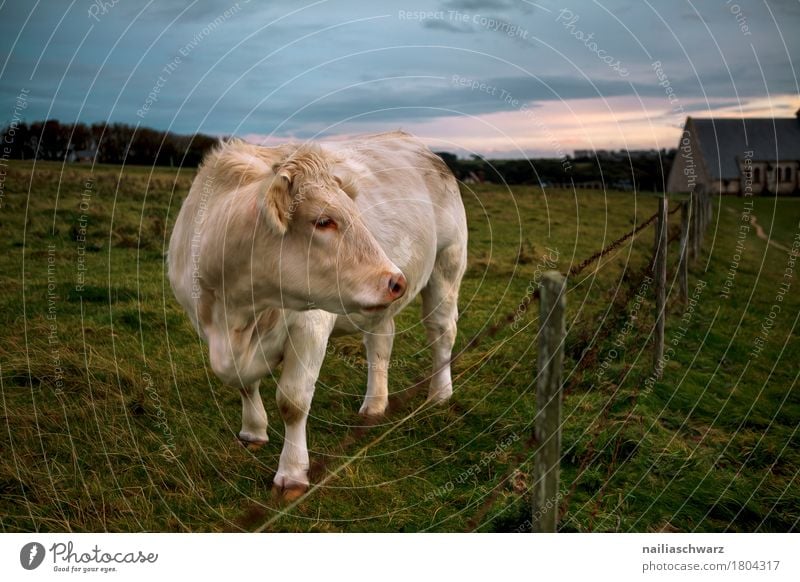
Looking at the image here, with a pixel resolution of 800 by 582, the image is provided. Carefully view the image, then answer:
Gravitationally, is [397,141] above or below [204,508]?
above

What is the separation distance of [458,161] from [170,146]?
1153 centimetres

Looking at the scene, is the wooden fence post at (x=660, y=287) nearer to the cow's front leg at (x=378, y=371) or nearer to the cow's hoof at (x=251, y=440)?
the cow's front leg at (x=378, y=371)

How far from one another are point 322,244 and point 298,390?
152cm

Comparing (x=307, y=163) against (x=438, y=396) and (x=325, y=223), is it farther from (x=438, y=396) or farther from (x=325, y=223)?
(x=438, y=396)

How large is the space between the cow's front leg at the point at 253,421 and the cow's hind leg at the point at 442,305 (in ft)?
6.86

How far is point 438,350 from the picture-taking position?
27.2ft

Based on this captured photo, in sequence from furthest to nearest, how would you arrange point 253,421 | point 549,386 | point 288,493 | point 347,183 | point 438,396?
point 438,396 → point 253,421 → point 288,493 → point 347,183 → point 549,386

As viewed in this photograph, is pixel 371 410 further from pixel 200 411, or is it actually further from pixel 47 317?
pixel 47 317

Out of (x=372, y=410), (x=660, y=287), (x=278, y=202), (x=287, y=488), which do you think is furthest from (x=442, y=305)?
(x=278, y=202)

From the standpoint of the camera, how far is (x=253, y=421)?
6699 millimetres

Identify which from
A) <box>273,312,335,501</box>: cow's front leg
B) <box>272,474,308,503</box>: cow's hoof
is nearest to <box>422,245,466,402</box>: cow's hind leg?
<box>273,312,335,501</box>: cow's front leg

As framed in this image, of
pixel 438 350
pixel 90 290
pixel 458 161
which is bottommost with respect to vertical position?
pixel 90 290
